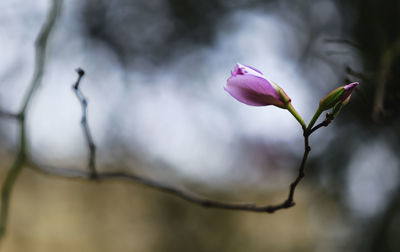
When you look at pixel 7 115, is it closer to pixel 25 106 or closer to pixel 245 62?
pixel 25 106

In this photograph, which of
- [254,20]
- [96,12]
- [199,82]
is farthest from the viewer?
[199,82]

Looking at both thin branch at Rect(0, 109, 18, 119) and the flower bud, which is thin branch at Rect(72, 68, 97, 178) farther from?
the flower bud

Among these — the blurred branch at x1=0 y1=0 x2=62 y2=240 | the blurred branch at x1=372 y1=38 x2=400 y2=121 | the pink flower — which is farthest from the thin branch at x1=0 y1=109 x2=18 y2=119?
the blurred branch at x1=372 y1=38 x2=400 y2=121

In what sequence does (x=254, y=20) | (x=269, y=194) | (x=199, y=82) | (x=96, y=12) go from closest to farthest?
1. (x=254, y=20)
2. (x=96, y=12)
3. (x=199, y=82)
4. (x=269, y=194)

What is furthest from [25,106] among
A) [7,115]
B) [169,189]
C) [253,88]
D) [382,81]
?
[382,81]

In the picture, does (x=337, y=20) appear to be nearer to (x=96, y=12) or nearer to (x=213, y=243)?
(x=96, y=12)

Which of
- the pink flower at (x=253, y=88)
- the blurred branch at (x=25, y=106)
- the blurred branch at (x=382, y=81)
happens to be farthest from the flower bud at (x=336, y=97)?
the blurred branch at (x=25, y=106)

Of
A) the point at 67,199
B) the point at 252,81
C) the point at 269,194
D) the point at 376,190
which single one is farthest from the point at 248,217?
the point at 252,81
